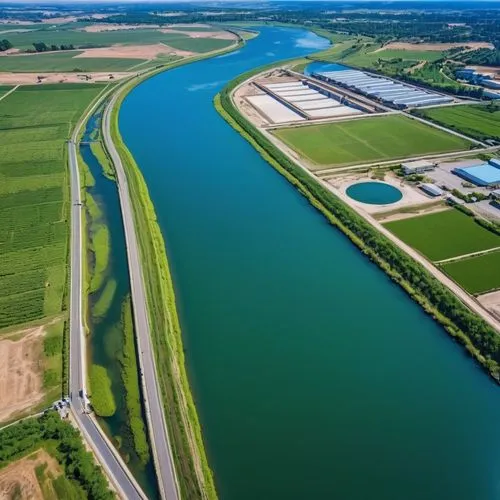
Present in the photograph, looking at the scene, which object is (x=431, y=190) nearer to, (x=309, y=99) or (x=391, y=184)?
(x=391, y=184)

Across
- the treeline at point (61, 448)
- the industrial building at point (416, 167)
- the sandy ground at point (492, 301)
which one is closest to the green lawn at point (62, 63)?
the industrial building at point (416, 167)

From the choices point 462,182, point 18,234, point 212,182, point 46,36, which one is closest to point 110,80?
point 212,182

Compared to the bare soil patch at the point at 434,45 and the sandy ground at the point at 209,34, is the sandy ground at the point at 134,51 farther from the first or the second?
the bare soil patch at the point at 434,45

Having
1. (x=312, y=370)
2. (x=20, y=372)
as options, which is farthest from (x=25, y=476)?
(x=312, y=370)

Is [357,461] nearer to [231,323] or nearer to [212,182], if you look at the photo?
[231,323]

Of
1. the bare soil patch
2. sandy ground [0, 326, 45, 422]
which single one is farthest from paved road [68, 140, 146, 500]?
the bare soil patch

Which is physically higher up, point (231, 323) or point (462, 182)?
point (462, 182)

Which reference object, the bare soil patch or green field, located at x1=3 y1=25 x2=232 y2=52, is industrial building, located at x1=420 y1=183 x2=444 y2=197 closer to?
the bare soil patch
